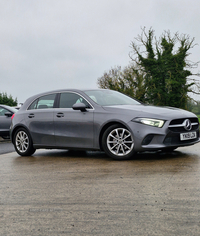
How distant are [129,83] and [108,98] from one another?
49.8 meters

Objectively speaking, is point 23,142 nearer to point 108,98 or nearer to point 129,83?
point 108,98

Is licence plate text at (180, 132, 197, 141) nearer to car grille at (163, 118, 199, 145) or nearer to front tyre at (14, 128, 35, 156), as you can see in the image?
car grille at (163, 118, 199, 145)

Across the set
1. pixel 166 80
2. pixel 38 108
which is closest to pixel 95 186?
pixel 38 108

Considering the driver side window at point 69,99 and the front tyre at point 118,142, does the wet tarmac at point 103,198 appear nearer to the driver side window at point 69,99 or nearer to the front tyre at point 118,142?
the front tyre at point 118,142

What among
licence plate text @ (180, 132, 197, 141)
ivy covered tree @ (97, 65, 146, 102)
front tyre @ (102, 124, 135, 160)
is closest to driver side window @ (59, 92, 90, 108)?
front tyre @ (102, 124, 135, 160)

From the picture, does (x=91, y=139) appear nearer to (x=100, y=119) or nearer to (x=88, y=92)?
(x=100, y=119)

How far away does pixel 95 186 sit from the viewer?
5.21 m

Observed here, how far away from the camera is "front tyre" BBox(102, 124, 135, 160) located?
740cm

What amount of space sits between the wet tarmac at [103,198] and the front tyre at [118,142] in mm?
236

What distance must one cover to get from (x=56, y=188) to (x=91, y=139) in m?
2.80

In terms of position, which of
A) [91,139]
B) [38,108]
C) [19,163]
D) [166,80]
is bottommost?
[19,163]

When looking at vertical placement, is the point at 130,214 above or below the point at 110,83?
below

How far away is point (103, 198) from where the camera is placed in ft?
14.8

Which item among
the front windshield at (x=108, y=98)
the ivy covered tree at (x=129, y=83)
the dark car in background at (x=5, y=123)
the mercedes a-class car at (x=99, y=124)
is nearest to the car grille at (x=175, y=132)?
the mercedes a-class car at (x=99, y=124)
